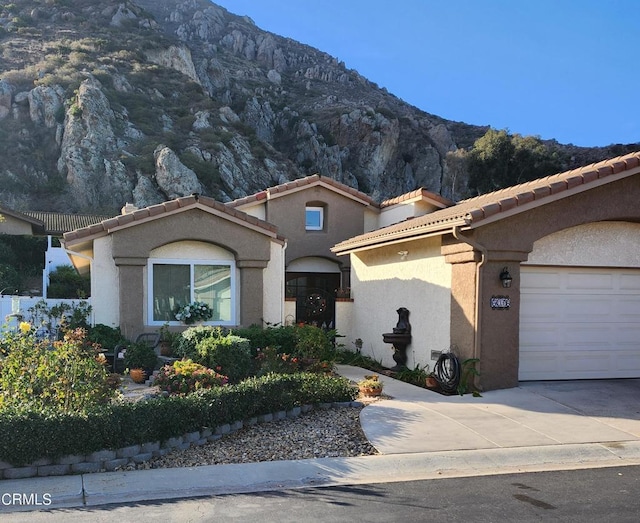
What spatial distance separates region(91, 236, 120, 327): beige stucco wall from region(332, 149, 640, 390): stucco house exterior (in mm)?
6800

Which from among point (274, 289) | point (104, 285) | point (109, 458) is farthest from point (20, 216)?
point (109, 458)

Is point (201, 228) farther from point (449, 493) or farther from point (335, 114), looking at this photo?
point (335, 114)

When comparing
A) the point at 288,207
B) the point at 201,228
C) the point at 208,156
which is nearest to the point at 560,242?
the point at 201,228

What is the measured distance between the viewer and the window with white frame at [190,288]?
13070mm

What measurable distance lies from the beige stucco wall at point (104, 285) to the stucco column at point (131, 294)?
0.75 feet

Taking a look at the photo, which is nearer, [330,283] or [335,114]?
[330,283]

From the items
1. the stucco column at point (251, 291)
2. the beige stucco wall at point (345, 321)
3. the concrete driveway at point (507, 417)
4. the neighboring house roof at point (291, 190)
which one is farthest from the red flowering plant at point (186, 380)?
the neighboring house roof at point (291, 190)

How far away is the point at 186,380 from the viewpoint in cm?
816

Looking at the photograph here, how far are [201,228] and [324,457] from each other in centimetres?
793

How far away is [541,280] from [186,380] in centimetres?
676

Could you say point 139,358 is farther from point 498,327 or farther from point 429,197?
point 429,197

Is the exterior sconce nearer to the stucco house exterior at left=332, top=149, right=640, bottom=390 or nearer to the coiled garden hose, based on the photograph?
the stucco house exterior at left=332, top=149, right=640, bottom=390

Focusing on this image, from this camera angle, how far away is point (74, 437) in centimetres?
582

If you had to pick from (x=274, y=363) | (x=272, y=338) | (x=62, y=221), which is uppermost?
(x=62, y=221)
